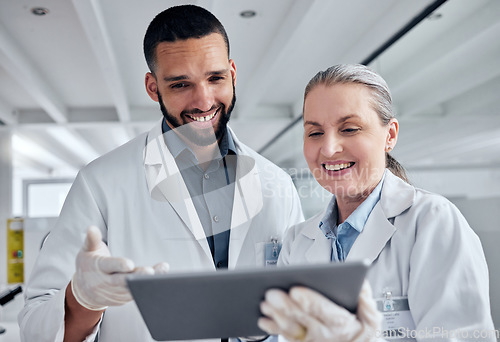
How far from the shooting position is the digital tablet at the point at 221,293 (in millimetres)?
793

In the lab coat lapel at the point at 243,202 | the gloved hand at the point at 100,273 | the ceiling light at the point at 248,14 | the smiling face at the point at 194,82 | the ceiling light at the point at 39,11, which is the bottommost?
the gloved hand at the point at 100,273

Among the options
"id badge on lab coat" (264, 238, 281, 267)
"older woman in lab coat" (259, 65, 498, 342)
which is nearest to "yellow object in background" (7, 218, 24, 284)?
"id badge on lab coat" (264, 238, 281, 267)

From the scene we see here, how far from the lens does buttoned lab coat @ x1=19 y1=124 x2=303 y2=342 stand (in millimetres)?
1423

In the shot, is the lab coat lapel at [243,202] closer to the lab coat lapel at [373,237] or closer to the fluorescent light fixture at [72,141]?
the lab coat lapel at [373,237]

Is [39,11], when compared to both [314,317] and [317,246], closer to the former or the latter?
[317,246]

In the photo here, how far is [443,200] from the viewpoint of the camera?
3.90 feet

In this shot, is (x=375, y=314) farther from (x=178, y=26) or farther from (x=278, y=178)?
(x=178, y=26)

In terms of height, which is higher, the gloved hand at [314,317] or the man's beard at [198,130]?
the man's beard at [198,130]

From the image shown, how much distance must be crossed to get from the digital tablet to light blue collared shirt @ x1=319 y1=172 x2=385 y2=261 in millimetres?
442

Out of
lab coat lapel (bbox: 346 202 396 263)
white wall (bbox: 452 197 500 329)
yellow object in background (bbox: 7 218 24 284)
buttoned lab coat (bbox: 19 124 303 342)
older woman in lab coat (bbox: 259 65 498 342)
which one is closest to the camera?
older woman in lab coat (bbox: 259 65 498 342)

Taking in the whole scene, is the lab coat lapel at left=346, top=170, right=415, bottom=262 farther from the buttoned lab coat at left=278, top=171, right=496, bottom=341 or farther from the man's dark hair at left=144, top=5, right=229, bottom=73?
the man's dark hair at left=144, top=5, right=229, bottom=73

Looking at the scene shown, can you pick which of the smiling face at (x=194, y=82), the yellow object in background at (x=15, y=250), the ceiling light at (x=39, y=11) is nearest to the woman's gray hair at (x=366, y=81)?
the smiling face at (x=194, y=82)

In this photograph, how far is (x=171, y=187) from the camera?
1.57 meters

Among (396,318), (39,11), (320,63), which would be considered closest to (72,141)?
(39,11)
